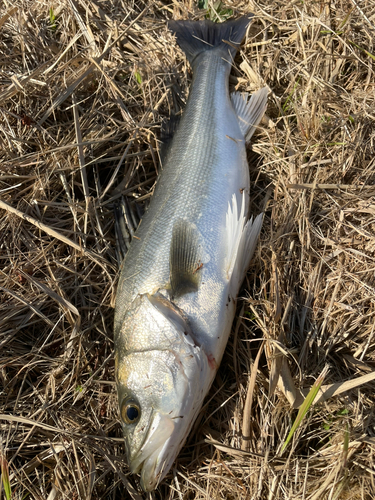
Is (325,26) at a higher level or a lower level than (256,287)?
higher

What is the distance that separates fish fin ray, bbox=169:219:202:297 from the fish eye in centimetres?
70

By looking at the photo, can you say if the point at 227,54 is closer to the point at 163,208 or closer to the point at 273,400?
the point at 163,208

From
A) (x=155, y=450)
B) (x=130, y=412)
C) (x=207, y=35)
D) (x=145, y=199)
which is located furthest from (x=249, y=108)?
(x=155, y=450)

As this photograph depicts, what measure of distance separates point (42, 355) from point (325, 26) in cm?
343

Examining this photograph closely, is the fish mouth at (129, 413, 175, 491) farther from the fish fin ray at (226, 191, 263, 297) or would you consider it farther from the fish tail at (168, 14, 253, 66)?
the fish tail at (168, 14, 253, 66)

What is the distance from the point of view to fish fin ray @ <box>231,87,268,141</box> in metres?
3.08

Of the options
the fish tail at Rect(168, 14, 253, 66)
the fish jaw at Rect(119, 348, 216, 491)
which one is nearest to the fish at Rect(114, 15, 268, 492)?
the fish jaw at Rect(119, 348, 216, 491)

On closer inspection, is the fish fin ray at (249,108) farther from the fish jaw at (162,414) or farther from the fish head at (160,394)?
the fish jaw at (162,414)

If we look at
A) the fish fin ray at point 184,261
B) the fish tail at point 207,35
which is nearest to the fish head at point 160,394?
the fish fin ray at point 184,261

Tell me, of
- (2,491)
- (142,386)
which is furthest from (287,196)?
(2,491)

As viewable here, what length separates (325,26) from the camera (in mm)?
3109

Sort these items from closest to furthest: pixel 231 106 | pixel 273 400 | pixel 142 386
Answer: pixel 142 386 < pixel 273 400 < pixel 231 106

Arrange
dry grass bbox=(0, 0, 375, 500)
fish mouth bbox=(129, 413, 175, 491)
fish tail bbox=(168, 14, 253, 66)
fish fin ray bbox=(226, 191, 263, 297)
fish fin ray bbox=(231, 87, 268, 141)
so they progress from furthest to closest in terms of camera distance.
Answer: fish tail bbox=(168, 14, 253, 66), fish fin ray bbox=(231, 87, 268, 141), fish fin ray bbox=(226, 191, 263, 297), dry grass bbox=(0, 0, 375, 500), fish mouth bbox=(129, 413, 175, 491)

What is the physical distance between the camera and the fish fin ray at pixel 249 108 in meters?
3.08
